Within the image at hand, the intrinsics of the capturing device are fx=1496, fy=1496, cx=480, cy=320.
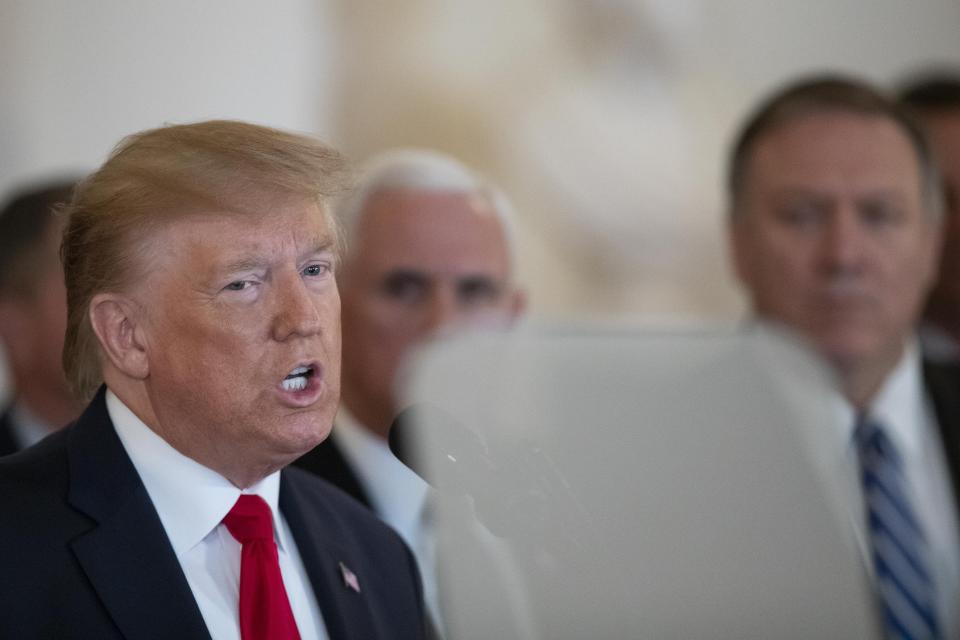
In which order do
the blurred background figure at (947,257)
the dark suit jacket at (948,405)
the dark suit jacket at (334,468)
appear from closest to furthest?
the dark suit jacket at (334,468), the dark suit jacket at (948,405), the blurred background figure at (947,257)

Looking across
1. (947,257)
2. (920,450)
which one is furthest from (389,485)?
(947,257)

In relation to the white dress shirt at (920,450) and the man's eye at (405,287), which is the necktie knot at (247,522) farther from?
the man's eye at (405,287)

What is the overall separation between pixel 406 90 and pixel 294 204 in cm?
453

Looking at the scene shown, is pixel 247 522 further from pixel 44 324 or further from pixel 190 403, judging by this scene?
pixel 44 324

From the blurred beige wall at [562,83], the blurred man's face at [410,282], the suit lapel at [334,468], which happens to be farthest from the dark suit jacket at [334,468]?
the blurred beige wall at [562,83]

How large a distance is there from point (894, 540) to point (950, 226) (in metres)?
1.62

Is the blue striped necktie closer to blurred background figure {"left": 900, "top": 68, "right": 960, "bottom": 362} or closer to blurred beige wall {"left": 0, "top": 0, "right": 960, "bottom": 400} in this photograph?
blurred background figure {"left": 900, "top": 68, "right": 960, "bottom": 362}

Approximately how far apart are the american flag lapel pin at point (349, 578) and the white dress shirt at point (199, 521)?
6 centimetres

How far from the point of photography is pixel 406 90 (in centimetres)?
606

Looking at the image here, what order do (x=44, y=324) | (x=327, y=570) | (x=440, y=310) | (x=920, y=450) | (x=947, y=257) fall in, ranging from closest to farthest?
(x=327, y=570) < (x=920, y=450) < (x=440, y=310) < (x=44, y=324) < (x=947, y=257)

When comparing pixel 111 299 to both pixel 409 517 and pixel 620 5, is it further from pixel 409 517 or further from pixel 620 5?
pixel 620 5

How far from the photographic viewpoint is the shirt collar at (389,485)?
2.42 meters

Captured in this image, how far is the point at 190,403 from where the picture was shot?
1.62 metres

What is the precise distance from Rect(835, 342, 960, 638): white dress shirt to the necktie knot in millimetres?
1001
